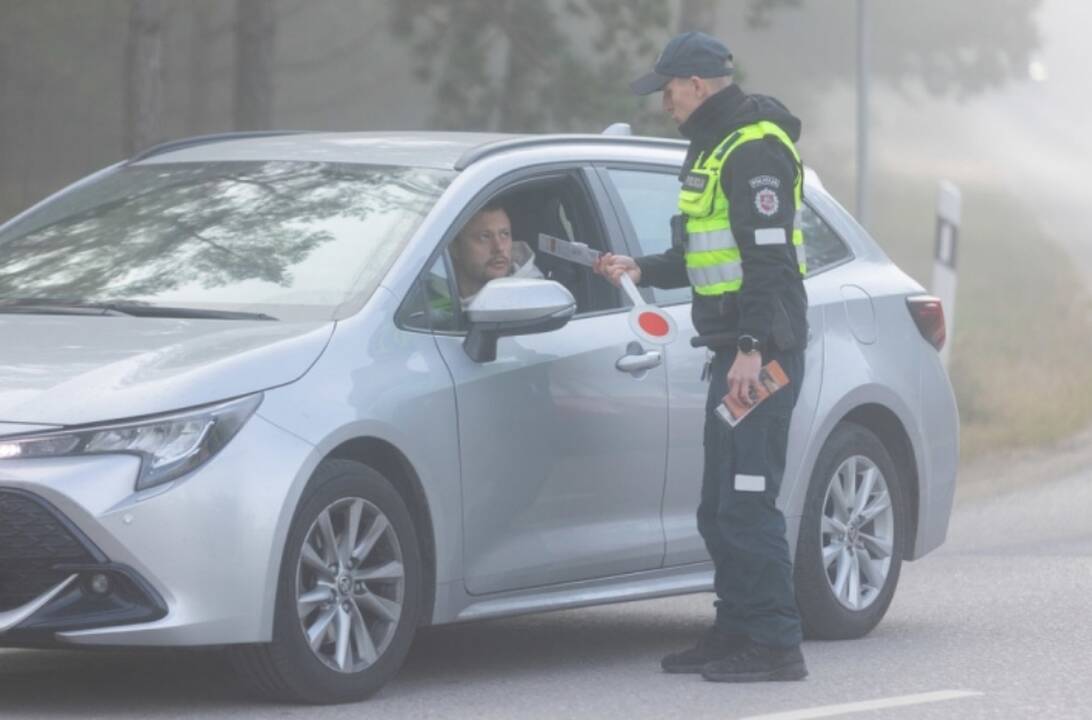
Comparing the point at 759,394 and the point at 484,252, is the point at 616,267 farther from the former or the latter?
the point at 759,394

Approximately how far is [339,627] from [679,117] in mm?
1947

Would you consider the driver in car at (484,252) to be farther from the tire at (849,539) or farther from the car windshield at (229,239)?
the tire at (849,539)

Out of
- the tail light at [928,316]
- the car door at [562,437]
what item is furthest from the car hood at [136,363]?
the tail light at [928,316]

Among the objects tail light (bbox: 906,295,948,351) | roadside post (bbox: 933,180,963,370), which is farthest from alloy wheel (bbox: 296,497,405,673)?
roadside post (bbox: 933,180,963,370)

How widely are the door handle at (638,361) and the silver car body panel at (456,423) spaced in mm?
40

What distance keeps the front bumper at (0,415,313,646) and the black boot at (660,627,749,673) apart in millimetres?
1731

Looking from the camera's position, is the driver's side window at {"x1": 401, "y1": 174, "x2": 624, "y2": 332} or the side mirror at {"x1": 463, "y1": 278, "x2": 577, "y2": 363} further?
the driver's side window at {"x1": 401, "y1": 174, "x2": 624, "y2": 332}

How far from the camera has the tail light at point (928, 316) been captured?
9305 millimetres

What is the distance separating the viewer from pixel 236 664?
686 cm

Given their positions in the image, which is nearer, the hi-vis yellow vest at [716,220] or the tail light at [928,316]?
the hi-vis yellow vest at [716,220]

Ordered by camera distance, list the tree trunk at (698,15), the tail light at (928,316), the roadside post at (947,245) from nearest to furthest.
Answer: the tail light at (928,316) < the roadside post at (947,245) < the tree trunk at (698,15)

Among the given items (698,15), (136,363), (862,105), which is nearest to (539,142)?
(136,363)

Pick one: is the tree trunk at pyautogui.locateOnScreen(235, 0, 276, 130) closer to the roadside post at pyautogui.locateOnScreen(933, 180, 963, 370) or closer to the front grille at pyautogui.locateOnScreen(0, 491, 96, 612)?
the roadside post at pyautogui.locateOnScreen(933, 180, 963, 370)

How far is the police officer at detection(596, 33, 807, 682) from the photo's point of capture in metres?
7.61
